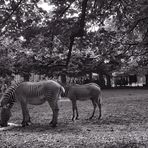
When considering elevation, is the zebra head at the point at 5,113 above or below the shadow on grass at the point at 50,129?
above

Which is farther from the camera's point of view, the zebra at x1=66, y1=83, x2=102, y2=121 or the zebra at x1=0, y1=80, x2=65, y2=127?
the zebra at x1=66, y1=83, x2=102, y2=121

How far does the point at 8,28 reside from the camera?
30.5ft

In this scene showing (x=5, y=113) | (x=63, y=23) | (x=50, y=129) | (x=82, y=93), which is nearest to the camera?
(x=63, y=23)

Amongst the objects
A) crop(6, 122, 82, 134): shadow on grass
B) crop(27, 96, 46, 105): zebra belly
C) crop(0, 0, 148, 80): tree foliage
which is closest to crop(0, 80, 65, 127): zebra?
crop(27, 96, 46, 105): zebra belly

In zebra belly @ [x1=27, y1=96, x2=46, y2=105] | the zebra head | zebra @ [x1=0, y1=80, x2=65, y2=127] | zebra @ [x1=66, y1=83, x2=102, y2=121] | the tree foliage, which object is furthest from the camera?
zebra @ [x1=66, y1=83, x2=102, y2=121]

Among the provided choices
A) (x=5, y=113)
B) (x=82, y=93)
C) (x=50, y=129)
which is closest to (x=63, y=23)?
(x=50, y=129)

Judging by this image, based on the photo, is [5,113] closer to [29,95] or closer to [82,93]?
[29,95]

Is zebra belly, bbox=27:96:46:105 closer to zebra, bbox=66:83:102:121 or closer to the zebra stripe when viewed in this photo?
the zebra stripe

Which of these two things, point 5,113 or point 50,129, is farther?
point 5,113

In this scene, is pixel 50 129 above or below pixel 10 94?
below

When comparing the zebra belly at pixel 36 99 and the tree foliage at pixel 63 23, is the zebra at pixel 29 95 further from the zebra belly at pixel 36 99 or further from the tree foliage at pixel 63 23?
the tree foliage at pixel 63 23

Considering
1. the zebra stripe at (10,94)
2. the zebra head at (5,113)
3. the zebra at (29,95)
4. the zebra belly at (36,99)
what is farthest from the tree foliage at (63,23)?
the zebra head at (5,113)

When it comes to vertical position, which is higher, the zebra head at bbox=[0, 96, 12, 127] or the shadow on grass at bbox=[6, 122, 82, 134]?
the zebra head at bbox=[0, 96, 12, 127]

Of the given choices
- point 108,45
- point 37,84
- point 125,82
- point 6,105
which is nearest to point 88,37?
point 108,45
